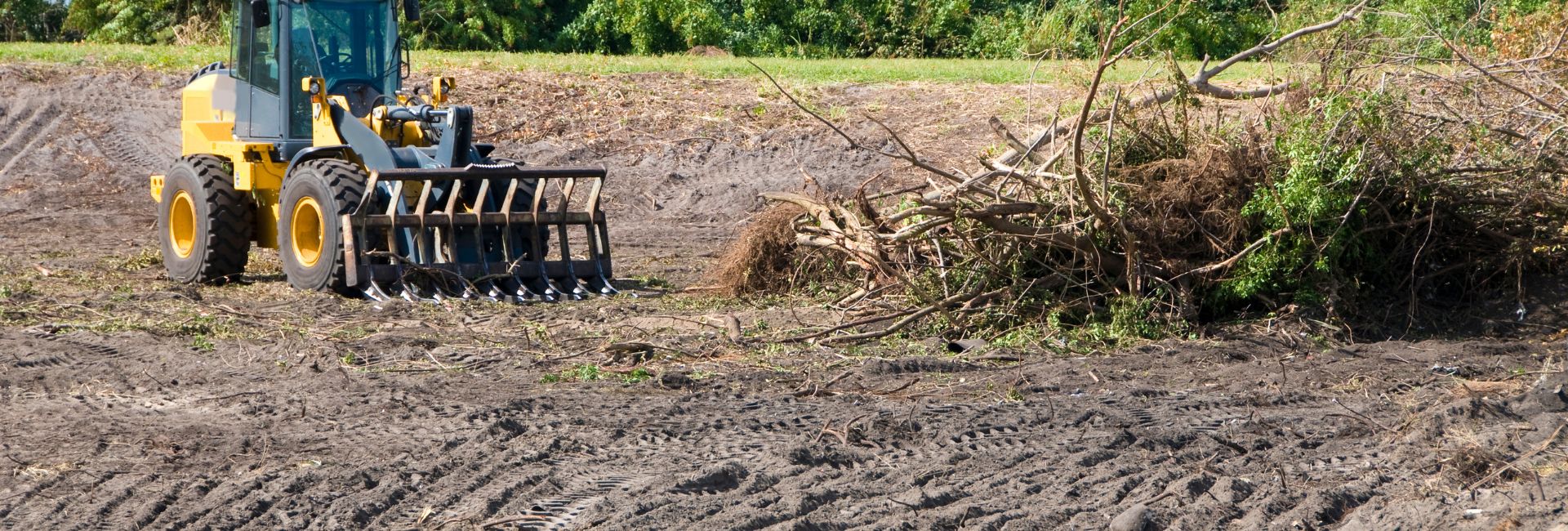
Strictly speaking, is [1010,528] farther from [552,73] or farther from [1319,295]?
[552,73]

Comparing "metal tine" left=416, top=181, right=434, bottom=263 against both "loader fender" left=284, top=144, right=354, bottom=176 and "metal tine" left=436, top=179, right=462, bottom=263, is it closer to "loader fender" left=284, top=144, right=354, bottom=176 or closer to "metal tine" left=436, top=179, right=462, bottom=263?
"metal tine" left=436, top=179, right=462, bottom=263

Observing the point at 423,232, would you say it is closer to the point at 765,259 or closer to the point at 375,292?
the point at 375,292

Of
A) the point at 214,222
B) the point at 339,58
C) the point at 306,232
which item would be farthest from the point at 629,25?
the point at 306,232

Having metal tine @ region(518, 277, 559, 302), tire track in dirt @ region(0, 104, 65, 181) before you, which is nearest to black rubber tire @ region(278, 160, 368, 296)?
metal tine @ region(518, 277, 559, 302)

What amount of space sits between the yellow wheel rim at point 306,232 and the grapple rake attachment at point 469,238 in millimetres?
548

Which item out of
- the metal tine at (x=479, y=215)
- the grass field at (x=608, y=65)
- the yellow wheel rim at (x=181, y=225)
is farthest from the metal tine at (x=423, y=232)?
the grass field at (x=608, y=65)

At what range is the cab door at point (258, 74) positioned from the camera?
10.1 m

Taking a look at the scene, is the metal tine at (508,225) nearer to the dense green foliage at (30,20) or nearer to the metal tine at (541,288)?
the metal tine at (541,288)

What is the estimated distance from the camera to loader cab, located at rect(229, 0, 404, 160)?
10.1m

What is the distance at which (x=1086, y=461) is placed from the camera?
520cm

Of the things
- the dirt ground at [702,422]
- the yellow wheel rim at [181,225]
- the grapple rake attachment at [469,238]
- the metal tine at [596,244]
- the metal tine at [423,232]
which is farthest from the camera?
the yellow wheel rim at [181,225]

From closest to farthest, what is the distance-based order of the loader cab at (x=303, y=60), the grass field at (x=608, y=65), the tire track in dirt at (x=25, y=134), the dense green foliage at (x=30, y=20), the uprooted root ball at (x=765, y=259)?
1. the uprooted root ball at (x=765, y=259)
2. the loader cab at (x=303, y=60)
3. the tire track in dirt at (x=25, y=134)
4. the grass field at (x=608, y=65)
5. the dense green foliage at (x=30, y=20)

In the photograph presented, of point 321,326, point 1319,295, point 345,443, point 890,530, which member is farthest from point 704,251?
point 890,530

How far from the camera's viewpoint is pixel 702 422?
5.79m
